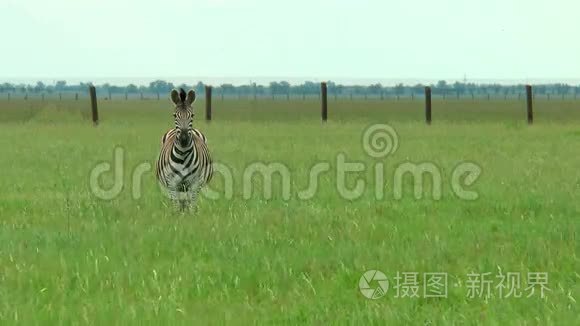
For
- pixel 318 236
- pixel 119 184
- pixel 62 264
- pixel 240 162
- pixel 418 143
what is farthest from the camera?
pixel 418 143

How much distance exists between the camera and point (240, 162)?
17.4 metres

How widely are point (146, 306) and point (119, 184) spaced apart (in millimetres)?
7786

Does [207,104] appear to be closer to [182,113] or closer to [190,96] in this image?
[190,96]

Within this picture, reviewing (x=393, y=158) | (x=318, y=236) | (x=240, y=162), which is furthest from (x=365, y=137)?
(x=318, y=236)

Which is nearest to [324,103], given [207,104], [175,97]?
[207,104]

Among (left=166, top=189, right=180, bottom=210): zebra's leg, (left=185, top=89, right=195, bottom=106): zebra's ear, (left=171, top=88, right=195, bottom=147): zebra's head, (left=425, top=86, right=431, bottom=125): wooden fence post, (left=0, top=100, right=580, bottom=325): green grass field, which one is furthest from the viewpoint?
(left=425, top=86, right=431, bottom=125): wooden fence post

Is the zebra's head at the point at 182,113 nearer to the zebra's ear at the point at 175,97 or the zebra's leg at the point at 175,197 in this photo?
the zebra's ear at the point at 175,97

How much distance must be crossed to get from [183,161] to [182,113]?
3.01ft

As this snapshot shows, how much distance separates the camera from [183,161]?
10.6 metres

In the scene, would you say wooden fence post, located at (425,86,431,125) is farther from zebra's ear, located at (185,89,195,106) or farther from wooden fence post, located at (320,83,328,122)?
zebra's ear, located at (185,89,195,106)

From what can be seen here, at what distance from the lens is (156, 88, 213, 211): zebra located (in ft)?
33.0

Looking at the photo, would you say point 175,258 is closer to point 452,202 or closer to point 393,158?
point 452,202

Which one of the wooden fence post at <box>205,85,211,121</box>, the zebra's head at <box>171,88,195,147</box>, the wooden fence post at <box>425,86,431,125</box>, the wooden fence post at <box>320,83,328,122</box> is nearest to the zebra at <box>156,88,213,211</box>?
the zebra's head at <box>171,88,195,147</box>

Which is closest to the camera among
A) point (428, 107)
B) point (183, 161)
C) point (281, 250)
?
point (281, 250)
